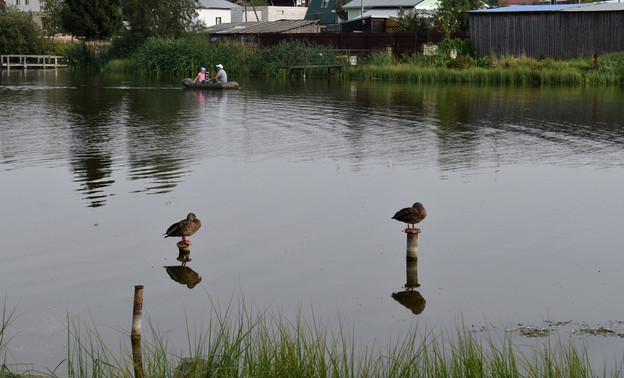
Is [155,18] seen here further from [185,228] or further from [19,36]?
[185,228]

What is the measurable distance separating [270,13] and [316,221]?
96.8m

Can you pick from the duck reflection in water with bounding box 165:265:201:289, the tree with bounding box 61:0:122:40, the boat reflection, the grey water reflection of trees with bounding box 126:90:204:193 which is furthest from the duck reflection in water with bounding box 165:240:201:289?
the tree with bounding box 61:0:122:40

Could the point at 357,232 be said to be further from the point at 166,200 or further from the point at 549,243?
the point at 166,200

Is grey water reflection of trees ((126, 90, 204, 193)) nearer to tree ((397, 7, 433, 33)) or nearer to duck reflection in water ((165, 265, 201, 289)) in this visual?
duck reflection in water ((165, 265, 201, 289))

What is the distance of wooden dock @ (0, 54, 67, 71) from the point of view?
236 ft

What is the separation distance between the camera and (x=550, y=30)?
163 ft

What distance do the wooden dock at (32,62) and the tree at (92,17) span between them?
277 cm

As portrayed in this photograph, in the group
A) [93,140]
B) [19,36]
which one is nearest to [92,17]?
[19,36]

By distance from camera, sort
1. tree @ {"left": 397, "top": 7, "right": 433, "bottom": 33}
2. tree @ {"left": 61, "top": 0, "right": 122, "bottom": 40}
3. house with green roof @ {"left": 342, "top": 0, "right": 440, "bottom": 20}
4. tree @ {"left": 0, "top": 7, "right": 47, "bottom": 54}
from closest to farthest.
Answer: tree @ {"left": 397, "top": 7, "right": 433, "bottom": 33}, tree @ {"left": 61, "top": 0, "right": 122, "bottom": 40}, tree @ {"left": 0, "top": 7, "right": 47, "bottom": 54}, house with green roof @ {"left": 342, "top": 0, "right": 440, "bottom": 20}

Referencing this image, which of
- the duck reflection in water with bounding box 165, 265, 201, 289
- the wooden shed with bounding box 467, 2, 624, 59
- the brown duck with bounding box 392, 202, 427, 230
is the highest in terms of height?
the wooden shed with bounding box 467, 2, 624, 59

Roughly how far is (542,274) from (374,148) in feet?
36.3

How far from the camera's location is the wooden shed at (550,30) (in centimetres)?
4794

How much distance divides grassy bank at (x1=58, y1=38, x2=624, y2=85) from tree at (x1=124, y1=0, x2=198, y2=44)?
2242 millimetres

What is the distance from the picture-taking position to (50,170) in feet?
58.5
